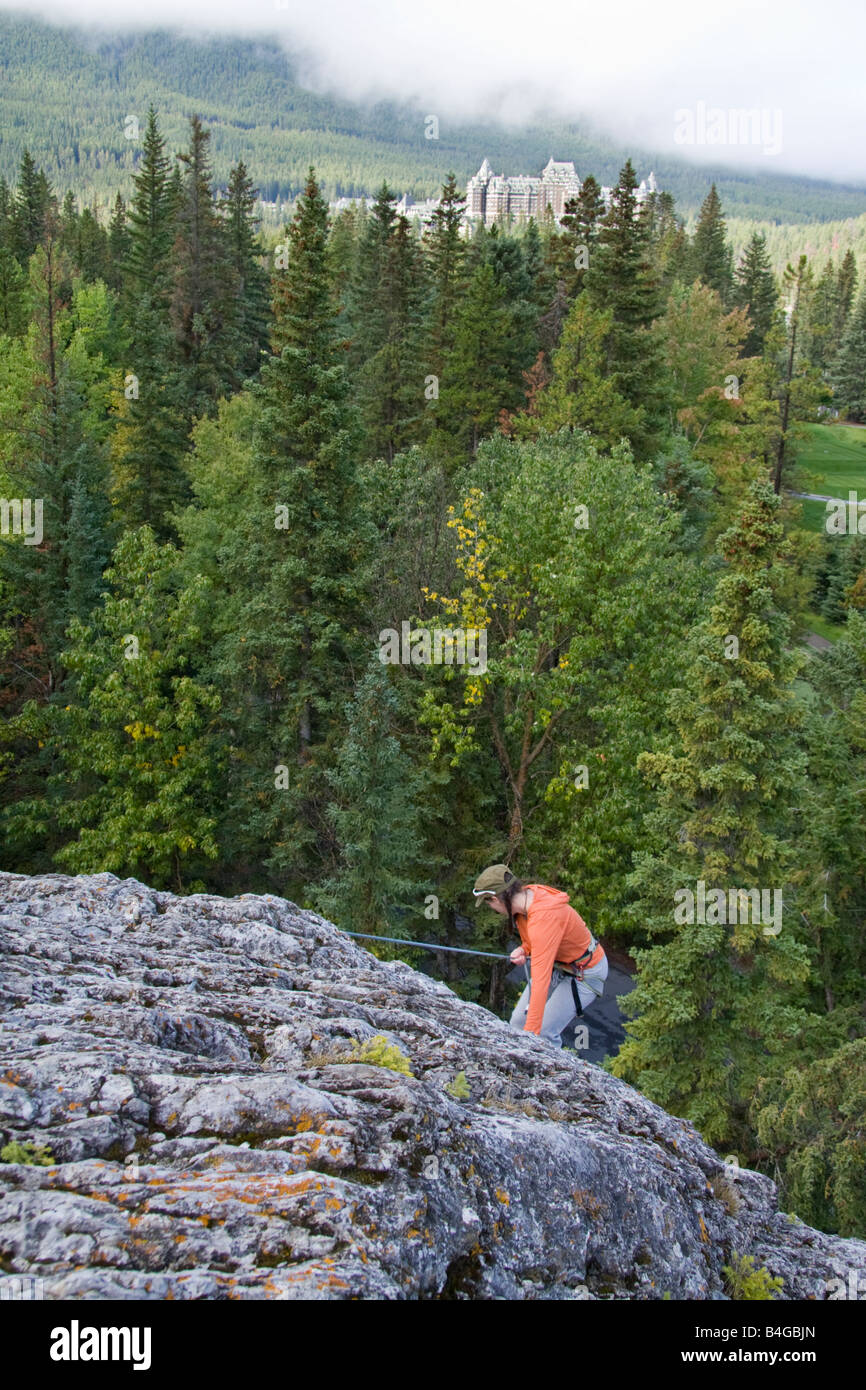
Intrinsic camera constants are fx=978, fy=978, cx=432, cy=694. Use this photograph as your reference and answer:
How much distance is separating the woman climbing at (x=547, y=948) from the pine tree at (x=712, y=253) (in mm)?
84434

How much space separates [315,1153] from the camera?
4.54 m

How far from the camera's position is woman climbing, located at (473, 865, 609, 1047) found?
7.51m

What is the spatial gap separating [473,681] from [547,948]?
1491cm

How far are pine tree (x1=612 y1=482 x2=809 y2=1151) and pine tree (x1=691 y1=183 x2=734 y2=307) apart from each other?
74.5 metres

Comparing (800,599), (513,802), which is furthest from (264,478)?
(800,599)

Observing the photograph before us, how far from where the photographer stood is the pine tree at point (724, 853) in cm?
1656

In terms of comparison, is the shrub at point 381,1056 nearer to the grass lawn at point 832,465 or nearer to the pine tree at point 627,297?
the pine tree at point 627,297

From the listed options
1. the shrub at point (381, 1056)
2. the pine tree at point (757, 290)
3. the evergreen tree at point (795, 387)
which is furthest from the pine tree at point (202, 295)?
the shrub at point (381, 1056)

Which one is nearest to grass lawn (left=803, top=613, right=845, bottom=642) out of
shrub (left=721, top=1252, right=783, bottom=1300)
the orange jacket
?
the orange jacket

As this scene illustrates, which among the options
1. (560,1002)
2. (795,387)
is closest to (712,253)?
(795,387)

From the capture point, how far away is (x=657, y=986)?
1744cm

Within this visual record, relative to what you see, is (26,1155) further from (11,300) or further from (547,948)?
(11,300)

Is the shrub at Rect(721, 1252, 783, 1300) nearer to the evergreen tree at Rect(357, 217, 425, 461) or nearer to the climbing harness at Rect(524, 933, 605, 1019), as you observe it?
the climbing harness at Rect(524, 933, 605, 1019)
